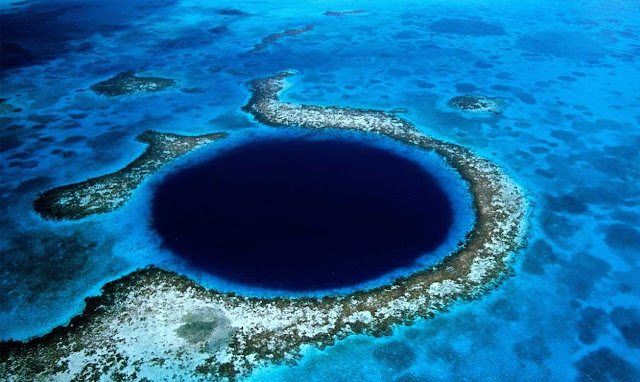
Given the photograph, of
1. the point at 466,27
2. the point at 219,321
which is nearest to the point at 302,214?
the point at 219,321

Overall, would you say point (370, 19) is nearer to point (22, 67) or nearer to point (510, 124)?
point (510, 124)

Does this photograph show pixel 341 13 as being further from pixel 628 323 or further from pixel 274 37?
pixel 628 323

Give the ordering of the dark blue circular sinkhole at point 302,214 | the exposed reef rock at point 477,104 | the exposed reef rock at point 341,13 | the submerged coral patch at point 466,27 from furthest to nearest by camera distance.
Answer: the exposed reef rock at point 341,13
the submerged coral patch at point 466,27
the exposed reef rock at point 477,104
the dark blue circular sinkhole at point 302,214

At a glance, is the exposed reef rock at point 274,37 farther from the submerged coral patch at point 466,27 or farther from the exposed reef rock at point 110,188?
the exposed reef rock at point 110,188

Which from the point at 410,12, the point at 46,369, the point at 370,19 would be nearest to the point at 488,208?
the point at 46,369

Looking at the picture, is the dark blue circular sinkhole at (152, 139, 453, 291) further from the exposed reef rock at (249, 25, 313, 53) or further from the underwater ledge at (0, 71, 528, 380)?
the exposed reef rock at (249, 25, 313, 53)

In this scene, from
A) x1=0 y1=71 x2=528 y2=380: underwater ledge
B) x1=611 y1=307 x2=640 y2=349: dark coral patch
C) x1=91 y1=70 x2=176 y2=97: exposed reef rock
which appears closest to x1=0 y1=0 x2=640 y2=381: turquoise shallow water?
x1=611 y1=307 x2=640 y2=349: dark coral patch

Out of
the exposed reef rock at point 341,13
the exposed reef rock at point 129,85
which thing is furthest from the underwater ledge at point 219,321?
the exposed reef rock at point 341,13

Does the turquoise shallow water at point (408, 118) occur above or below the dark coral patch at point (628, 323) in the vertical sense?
above
